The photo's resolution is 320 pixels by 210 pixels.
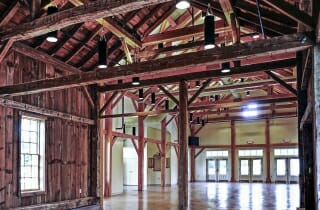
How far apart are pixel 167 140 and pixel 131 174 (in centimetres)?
318

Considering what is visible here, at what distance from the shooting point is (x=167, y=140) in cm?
2281

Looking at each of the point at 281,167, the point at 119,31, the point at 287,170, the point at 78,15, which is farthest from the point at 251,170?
the point at 78,15

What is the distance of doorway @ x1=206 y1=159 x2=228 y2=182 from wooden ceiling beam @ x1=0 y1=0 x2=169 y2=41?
21.9 metres

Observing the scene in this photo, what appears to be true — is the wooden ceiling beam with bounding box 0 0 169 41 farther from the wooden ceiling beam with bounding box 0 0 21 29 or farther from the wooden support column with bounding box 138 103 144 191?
the wooden support column with bounding box 138 103 144 191

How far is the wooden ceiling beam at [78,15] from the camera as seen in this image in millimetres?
4664

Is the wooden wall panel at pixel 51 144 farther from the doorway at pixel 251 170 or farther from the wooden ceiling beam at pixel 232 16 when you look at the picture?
the doorway at pixel 251 170

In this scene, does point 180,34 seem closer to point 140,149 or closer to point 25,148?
point 25,148

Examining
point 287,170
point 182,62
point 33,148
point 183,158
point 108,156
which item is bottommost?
point 287,170

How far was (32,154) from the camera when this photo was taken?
9312mm

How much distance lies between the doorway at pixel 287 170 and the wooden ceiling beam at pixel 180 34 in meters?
15.9

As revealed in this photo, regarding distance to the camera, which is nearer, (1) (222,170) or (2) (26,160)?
(2) (26,160)

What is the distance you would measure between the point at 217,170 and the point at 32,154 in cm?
1897

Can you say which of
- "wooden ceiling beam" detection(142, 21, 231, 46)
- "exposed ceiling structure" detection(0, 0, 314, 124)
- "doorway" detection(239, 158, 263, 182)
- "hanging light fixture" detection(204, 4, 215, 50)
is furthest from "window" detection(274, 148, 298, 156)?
"hanging light fixture" detection(204, 4, 215, 50)

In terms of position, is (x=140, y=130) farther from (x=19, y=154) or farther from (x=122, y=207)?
(x=19, y=154)
